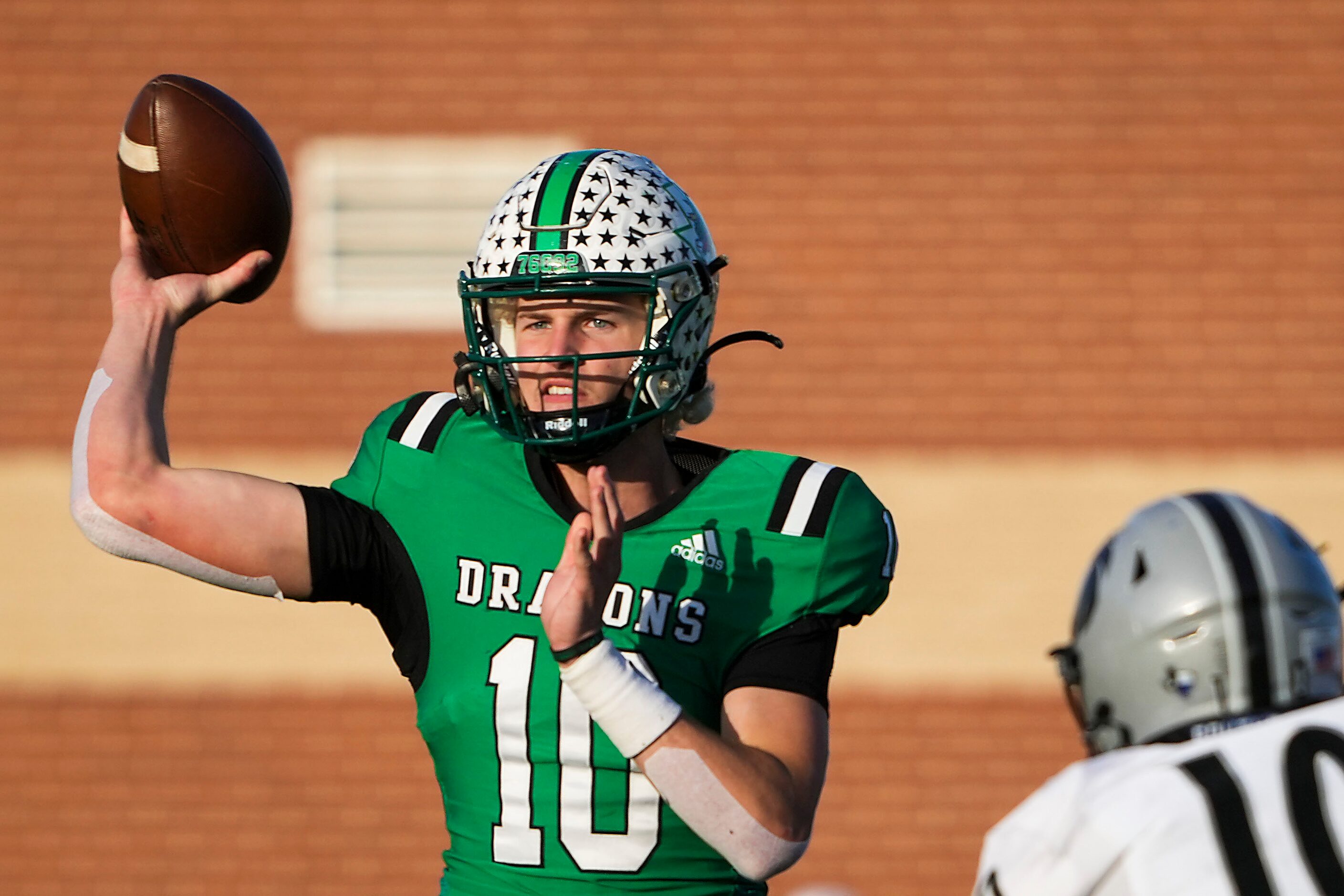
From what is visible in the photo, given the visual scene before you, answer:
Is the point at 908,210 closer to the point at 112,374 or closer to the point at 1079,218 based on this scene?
the point at 1079,218

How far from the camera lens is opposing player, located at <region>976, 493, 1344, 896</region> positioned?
1843 mm

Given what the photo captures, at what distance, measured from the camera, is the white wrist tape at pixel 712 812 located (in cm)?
229

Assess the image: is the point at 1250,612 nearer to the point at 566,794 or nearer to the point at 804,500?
the point at 804,500

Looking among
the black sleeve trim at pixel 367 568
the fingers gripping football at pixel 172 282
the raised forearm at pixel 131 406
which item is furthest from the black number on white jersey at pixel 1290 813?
the fingers gripping football at pixel 172 282

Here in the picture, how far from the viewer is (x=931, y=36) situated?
7.45 m

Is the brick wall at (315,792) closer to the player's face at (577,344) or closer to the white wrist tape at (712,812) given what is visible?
the player's face at (577,344)

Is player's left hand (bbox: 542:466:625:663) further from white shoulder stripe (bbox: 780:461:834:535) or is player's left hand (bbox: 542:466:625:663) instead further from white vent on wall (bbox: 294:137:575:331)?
white vent on wall (bbox: 294:137:575:331)

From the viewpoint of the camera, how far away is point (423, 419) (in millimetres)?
2879

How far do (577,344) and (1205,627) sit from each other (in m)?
1.17

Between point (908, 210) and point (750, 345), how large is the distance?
3.34 ft

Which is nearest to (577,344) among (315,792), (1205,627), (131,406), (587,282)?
(587,282)

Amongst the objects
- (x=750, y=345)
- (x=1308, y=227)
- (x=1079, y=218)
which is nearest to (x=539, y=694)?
(x=750, y=345)

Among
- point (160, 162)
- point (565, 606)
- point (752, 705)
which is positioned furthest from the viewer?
point (160, 162)

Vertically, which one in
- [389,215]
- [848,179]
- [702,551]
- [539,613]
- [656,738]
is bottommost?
[656,738]
